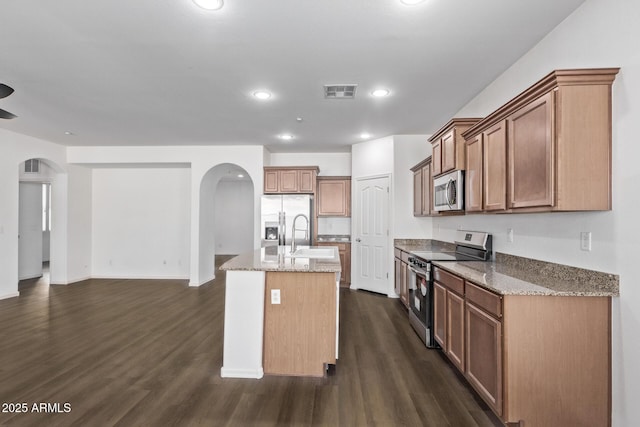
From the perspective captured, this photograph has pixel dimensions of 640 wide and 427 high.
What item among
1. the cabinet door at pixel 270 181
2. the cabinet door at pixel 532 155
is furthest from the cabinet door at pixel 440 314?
the cabinet door at pixel 270 181

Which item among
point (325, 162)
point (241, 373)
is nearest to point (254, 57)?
point (241, 373)

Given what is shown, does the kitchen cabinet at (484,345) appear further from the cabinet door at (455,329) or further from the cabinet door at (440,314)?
the cabinet door at (440,314)

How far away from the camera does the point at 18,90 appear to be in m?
3.25

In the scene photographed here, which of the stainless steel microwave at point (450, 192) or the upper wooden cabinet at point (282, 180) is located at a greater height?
the upper wooden cabinet at point (282, 180)

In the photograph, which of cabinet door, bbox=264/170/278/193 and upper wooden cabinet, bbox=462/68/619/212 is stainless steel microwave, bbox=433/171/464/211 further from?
cabinet door, bbox=264/170/278/193

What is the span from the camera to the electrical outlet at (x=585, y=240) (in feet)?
6.18

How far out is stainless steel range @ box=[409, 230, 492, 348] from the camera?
120 inches

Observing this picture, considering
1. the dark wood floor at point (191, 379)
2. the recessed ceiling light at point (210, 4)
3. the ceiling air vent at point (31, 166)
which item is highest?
the recessed ceiling light at point (210, 4)

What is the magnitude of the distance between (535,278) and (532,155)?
0.89m

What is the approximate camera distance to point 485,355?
203 centimetres

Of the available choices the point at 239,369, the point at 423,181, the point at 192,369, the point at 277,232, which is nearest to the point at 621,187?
the point at 423,181

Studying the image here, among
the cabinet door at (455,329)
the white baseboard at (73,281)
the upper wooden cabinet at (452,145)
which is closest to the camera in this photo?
the cabinet door at (455,329)

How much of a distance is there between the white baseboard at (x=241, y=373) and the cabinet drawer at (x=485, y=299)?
181 cm

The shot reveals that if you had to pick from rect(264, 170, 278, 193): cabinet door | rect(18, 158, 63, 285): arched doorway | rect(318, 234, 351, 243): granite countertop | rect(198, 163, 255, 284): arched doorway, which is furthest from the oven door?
rect(198, 163, 255, 284): arched doorway
